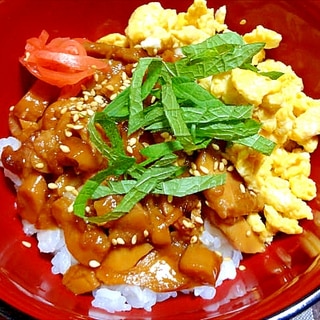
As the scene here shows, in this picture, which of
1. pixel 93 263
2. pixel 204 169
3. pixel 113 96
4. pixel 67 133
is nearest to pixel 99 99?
pixel 113 96

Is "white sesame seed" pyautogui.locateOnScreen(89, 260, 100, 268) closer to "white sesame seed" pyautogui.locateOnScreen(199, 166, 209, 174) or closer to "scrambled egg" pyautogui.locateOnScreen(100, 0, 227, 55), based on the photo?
"white sesame seed" pyautogui.locateOnScreen(199, 166, 209, 174)

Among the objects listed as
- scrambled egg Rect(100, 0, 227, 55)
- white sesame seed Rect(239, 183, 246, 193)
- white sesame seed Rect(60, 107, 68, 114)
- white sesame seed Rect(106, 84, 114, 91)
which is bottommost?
white sesame seed Rect(239, 183, 246, 193)

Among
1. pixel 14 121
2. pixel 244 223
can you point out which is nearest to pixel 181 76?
pixel 244 223

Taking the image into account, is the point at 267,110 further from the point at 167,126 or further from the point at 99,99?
the point at 99,99

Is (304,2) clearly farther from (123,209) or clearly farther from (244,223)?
(123,209)

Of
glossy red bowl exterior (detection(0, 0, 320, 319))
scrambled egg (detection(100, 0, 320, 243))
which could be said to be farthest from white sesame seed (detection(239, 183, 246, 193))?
glossy red bowl exterior (detection(0, 0, 320, 319))

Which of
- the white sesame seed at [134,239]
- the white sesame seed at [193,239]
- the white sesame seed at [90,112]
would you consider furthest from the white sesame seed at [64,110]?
the white sesame seed at [193,239]

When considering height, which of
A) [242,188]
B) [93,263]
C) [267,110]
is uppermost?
[267,110]
